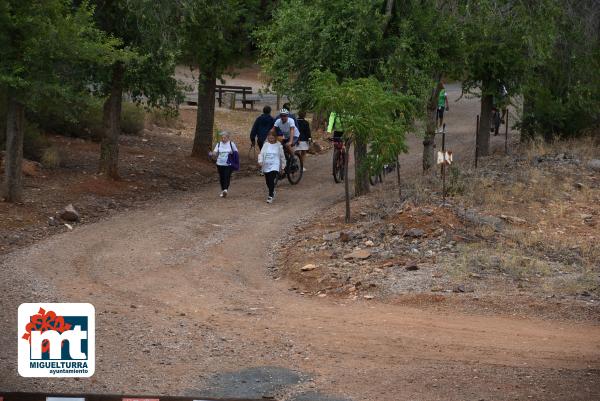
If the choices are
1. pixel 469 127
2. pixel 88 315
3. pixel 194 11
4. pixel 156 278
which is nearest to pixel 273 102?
pixel 469 127

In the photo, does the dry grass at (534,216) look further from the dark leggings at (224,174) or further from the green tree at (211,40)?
the green tree at (211,40)

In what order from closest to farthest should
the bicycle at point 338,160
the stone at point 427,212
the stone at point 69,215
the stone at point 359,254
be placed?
1. the stone at point 359,254
2. the stone at point 427,212
3. the stone at point 69,215
4. the bicycle at point 338,160

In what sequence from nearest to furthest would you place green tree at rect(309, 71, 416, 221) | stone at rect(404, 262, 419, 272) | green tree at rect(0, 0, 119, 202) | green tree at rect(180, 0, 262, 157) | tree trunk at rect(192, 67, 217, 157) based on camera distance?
stone at rect(404, 262, 419, 272), green tree at rect(0, 0, 119, 202), green tree at rect(309, 71, 416, 221), green tree at rect(180, 0, 262, 157), tree trunk at rect(192, 67, 217, 157)

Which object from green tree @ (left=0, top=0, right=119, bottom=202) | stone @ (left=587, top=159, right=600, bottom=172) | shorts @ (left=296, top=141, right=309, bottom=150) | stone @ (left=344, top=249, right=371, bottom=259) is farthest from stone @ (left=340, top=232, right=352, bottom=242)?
stone @ (left=587, top=159, right=600, bottom=172)

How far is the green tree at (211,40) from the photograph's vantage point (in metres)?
23.3

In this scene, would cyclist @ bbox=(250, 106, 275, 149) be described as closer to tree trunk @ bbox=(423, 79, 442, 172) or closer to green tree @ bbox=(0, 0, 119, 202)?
tree trunk @ bbox=(423, 79, 442, 172)

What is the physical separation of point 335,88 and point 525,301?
600 cm

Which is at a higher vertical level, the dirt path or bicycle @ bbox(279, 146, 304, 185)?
bicycle @ bbox(279, 146, 304, 185)

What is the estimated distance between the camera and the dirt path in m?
10.1

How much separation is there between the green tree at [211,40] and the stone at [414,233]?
7.24m

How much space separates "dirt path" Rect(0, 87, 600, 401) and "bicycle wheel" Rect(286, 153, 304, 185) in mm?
6291

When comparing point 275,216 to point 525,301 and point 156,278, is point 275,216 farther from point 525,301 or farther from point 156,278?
point 525,301

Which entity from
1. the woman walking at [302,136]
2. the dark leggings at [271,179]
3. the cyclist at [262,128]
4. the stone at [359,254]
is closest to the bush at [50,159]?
the cyclist at [262,128]

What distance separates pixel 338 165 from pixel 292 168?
1191mm
